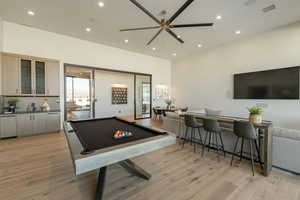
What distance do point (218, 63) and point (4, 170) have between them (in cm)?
796

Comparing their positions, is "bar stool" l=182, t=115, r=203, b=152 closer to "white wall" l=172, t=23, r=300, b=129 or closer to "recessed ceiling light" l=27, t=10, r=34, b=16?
"white wall" l=172, t=23, r=300, b=129

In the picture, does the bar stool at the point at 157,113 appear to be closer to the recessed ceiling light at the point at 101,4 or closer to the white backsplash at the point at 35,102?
the white backsplash at the point at 35,102

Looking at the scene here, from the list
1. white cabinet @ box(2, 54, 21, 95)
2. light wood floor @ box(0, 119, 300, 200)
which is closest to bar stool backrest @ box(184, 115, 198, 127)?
light wood floor @ box(0, 119, 300, 200)

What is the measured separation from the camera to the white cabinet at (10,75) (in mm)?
4152

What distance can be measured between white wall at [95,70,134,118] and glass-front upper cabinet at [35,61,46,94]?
316 centimetres

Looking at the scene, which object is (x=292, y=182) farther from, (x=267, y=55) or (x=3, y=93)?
(x=3, y=93)

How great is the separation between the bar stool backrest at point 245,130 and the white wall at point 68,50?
5703 millimetres

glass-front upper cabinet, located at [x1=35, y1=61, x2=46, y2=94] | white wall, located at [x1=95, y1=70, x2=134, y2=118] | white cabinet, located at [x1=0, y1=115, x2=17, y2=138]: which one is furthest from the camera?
white wall, located at [x1=95, y1=70, x2=134, y2=118]

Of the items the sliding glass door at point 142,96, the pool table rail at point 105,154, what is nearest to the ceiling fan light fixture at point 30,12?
the pool table rail at point 105,154

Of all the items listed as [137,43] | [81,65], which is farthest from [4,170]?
[137,43]

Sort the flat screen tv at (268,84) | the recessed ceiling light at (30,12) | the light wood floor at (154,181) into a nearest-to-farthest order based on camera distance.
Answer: the light wood floor at (154,181) < the recessed ceiling light at (30,12) < the flat screen tv at (268,84)

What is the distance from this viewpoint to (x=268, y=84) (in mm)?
4914

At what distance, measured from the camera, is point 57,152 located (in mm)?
3277

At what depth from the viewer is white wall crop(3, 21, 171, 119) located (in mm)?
4461
